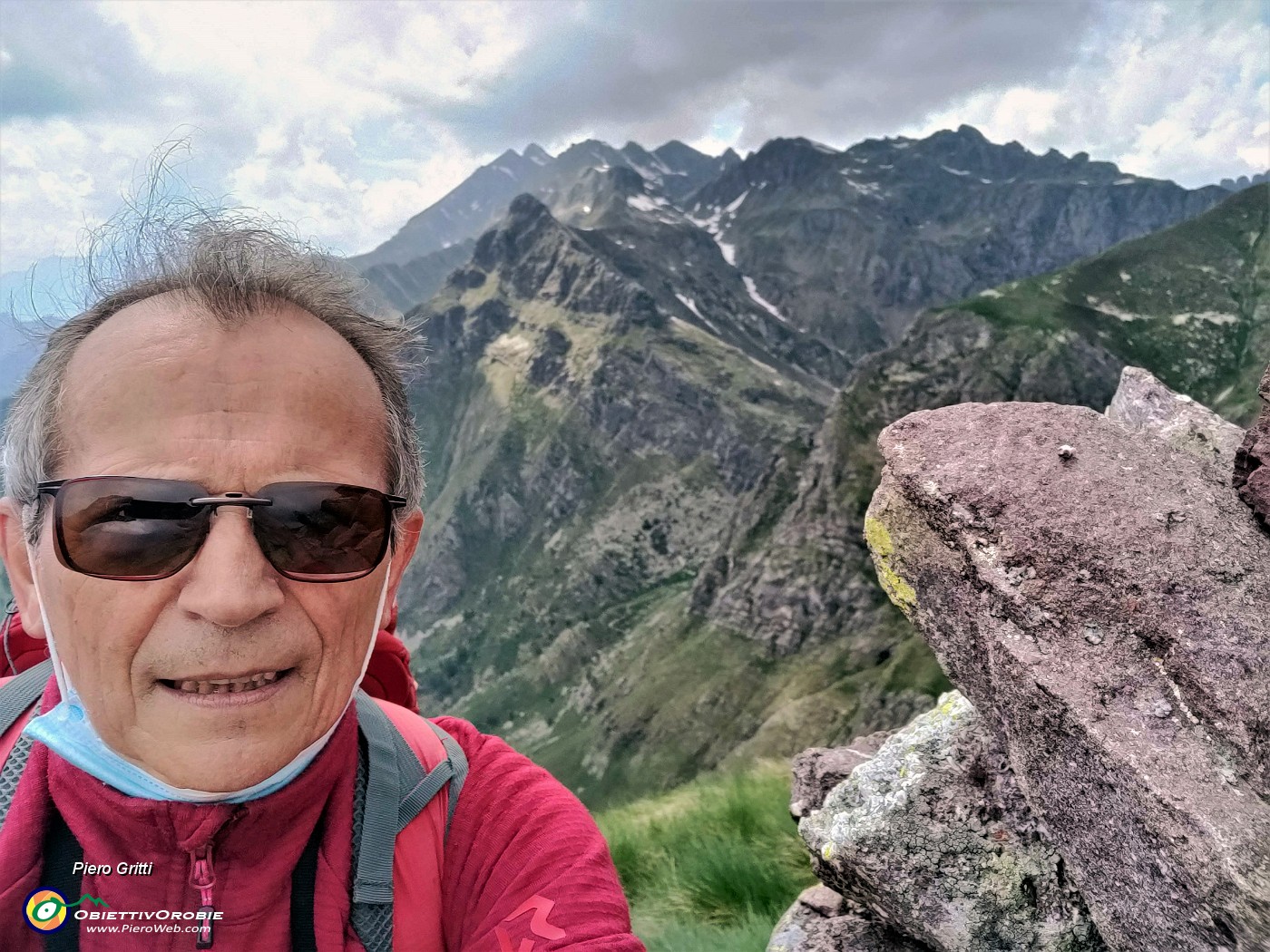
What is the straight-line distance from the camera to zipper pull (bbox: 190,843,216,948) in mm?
3036

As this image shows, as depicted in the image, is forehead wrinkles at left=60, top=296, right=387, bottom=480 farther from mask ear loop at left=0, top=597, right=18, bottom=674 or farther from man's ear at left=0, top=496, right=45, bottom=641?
mask ear loop at left=0, top=597, right=18, bottom=674

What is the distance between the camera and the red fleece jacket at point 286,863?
119 inches

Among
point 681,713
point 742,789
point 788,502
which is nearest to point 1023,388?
point 788,502

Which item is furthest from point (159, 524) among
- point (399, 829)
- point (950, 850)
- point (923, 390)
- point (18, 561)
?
point (923, 390)

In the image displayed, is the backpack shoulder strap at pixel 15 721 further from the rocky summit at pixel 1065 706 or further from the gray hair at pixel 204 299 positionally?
the rocky summit at pixel 1065 706

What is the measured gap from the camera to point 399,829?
3.51 meters

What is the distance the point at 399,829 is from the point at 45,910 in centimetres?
138

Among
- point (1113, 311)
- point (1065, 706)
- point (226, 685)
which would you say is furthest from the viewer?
point (1113, 311)

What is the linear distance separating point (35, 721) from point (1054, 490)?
20.0ft

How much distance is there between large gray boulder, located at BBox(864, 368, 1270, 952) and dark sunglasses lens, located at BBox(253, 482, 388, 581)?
4162 millimetres

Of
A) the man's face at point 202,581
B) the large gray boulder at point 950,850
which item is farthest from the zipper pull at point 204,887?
the large gray boulder at point 950,850

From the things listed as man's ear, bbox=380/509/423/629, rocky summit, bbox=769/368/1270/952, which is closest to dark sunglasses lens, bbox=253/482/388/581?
man's ear, bbox=380/509/423/629

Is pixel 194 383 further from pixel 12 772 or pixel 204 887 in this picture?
pixel 204 887

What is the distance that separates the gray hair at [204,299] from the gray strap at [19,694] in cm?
91
